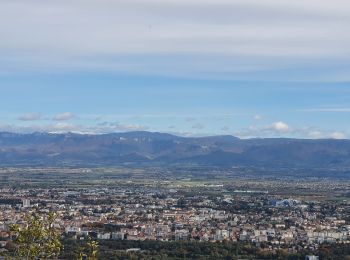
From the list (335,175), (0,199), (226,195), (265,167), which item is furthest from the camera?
(265,167)

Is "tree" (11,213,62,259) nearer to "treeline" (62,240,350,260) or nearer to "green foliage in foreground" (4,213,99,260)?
"green foliage in foreground" (4,213,99,260)

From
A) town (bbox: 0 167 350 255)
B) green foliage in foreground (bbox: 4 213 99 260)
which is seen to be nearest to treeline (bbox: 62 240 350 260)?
town (bbox: 0 167 350 255)

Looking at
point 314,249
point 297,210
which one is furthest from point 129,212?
point 314,249

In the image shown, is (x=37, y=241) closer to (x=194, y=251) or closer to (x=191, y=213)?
(x=194, y=251)

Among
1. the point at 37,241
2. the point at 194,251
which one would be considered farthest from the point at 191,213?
the point at 37,241

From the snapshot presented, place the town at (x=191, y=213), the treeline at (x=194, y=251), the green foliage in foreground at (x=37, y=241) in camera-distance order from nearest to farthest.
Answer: the green foliage in foreground at (x=37, y=241), the treeline at (x=194, y=251), the town at (x=191, y=213)

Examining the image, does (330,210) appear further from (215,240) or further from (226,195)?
(215,240)

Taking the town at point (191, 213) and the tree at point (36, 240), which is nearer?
the tree at point (36, 240)

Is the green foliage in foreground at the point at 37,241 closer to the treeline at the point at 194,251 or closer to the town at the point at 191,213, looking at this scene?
the town at the point at 191,213

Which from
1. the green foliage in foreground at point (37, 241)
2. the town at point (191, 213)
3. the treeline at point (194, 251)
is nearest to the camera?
the green foliage in foreground at point (37, 241)

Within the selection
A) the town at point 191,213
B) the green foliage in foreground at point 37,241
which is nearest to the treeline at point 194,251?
the town at point 191,213

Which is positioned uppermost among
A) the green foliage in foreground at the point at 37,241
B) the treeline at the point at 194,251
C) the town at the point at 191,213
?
the green foliage in foreground at the point at 37,241
